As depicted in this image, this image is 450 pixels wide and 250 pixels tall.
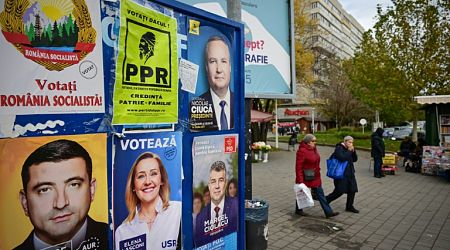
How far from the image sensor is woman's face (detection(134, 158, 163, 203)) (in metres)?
2.72

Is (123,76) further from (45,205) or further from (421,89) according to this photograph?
(421,89)

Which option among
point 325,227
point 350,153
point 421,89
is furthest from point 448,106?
point 325,227

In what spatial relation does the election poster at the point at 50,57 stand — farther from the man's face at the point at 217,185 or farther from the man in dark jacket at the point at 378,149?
the man in dark jacket at the point at 378,149

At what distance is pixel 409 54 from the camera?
18.4 m

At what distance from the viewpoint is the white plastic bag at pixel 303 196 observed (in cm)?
657

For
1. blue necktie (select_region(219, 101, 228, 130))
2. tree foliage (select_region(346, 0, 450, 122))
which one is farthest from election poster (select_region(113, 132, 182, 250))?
tree foliage (select_region(346, 0, 450, 122))

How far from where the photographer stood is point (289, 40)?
19.5 feet

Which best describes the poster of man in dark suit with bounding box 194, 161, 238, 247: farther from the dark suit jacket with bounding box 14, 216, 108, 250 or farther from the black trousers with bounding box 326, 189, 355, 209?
the black trousers with bounding box 326, 189, 355, 209

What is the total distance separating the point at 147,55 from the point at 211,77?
789 millimetres

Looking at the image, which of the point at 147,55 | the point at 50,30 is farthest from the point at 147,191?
the point at 50,30

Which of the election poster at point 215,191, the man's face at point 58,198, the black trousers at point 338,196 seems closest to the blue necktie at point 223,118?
the election poster at point 215,191

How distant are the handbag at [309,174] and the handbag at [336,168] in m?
0.54

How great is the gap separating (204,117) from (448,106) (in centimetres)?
1364

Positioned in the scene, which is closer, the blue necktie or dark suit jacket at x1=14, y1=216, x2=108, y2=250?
dark suit jacket at x1=14, y1=216, x2=108, y2=250
